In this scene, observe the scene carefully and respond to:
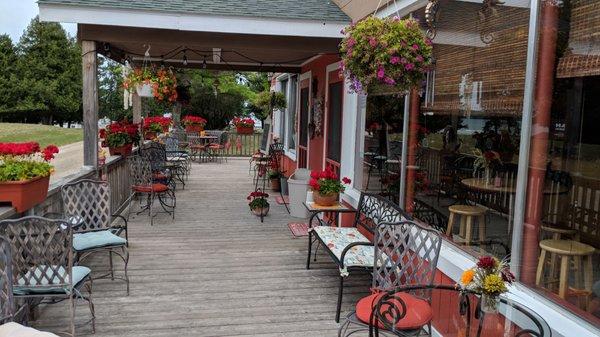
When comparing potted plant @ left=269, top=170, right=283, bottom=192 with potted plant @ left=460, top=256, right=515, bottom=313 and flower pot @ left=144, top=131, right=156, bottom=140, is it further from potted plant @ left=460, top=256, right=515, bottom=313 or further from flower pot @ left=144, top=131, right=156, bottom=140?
potted plant @ left=460, top=256, right=515, bottom=313

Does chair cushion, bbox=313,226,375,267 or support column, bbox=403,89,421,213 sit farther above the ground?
support column, bbox=403,89,421,213

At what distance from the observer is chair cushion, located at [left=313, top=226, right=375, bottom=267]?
12.1ft

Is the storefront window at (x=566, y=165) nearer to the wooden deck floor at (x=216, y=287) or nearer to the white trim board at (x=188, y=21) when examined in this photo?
the wooden deck floor at (x=216, y=287)

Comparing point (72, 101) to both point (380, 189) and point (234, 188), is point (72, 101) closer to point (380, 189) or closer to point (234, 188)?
point (234, 188)

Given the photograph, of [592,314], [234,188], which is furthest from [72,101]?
[592,314]

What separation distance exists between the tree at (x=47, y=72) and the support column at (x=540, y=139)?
33189mm

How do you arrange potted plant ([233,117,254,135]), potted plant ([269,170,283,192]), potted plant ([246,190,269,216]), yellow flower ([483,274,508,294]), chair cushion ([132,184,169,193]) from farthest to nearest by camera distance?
potted plant ([233,117,254,135]), potted plant ([269,170,283,192]), potted plant ([246,190,269,216]), chair cushion ([132,184,169,193]), yellow flower ([483,274,508,294])

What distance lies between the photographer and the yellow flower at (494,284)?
7.12 feet

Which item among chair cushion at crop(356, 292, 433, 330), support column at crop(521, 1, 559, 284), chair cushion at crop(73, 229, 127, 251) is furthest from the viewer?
chair cushion at crop(73, 229, 127, 251)

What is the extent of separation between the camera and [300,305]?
3893mm

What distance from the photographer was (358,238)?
438 cm

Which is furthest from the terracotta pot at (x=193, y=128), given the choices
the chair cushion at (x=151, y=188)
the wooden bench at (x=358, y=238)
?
the wooden bench at (x=358, y=238)

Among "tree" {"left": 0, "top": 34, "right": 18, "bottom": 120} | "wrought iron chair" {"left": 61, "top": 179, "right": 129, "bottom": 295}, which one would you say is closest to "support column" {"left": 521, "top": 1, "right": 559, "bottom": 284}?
"wrought iron chair" {"left": 61, "top": 179, "right": 129, "bottom": 295}

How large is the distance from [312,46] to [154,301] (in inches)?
132
